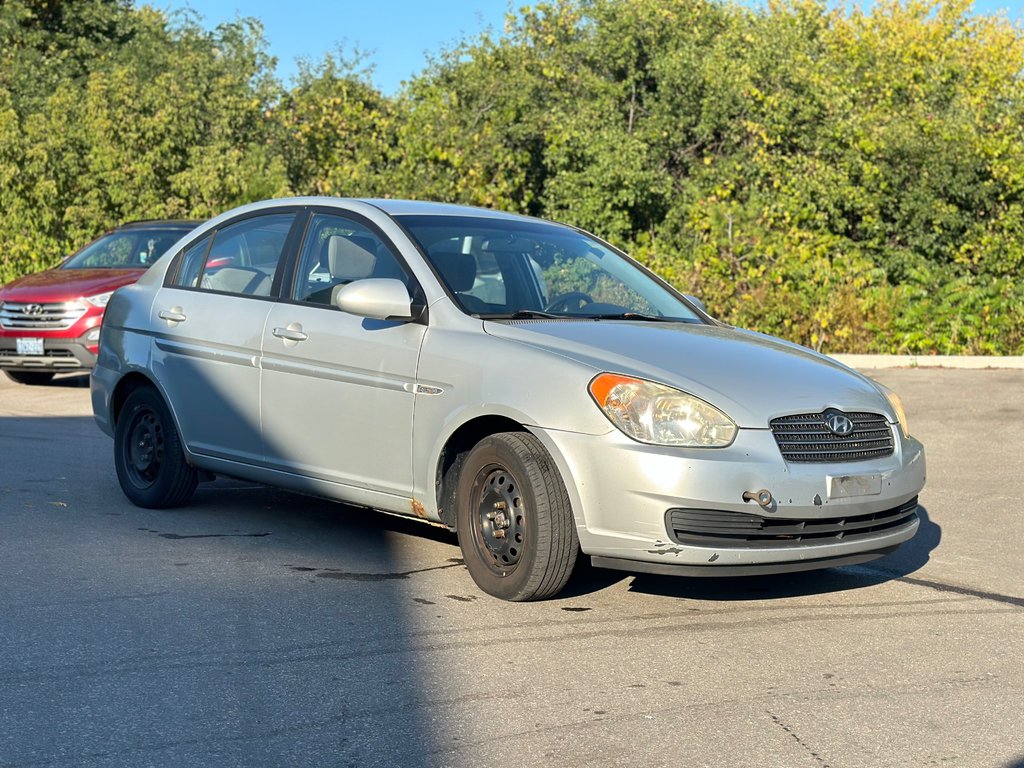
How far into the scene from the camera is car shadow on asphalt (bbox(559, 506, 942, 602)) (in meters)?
6.09

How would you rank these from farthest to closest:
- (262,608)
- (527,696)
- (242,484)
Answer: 1. (242,484)
2. (262,608)
3. (527,696)

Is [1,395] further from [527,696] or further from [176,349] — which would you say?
[527,696]

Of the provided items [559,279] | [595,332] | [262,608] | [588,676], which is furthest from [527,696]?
[559,279]

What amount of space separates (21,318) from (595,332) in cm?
999

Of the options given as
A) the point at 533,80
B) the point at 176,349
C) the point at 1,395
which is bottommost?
the point at 1,395

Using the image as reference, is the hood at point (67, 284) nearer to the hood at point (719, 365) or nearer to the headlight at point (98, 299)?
the headlight at point (98, 299)

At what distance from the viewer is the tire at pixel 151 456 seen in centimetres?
763

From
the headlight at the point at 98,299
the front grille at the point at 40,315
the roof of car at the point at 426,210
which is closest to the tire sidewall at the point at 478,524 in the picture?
the roof of car at the point at 426,210

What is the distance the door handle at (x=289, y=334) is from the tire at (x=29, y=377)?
9.40m

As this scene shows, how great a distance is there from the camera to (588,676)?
476cm

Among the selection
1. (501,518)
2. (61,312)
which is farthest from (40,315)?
(501,518)

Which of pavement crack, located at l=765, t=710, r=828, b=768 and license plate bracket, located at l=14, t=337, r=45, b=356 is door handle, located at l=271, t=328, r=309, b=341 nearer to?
pavement crack, located at l=765, t=710, r=828, b=768

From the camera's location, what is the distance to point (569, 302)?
654cm

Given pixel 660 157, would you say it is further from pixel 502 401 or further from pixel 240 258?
pixel 502 401
